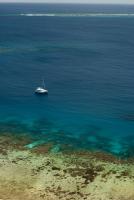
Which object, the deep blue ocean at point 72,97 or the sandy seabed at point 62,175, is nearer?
the sandy seabed at point 62,175

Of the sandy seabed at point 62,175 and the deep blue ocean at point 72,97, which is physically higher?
the deep blue ocean at point 72,97

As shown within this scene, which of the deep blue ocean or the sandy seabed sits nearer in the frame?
the sandy seabed

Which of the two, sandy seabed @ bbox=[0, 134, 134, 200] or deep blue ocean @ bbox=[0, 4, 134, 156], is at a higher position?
deep blue ocean @ bbox=[0, 4, 134, 156]

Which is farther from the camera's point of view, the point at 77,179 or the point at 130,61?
the point at 130,61

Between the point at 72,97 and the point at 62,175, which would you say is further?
the point at 72,97

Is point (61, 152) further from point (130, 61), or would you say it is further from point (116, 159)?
point (130, 61)

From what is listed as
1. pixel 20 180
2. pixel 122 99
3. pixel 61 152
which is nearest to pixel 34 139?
pixel 61 152

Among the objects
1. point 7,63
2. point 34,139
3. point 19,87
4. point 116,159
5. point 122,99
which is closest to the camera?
point 116,159

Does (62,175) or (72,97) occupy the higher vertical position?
(72,97)
